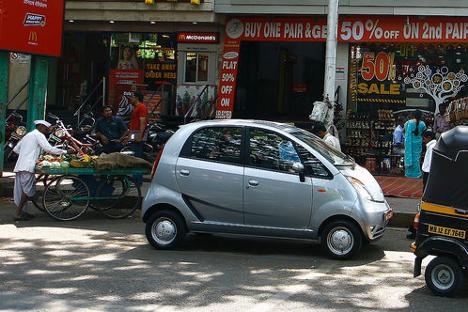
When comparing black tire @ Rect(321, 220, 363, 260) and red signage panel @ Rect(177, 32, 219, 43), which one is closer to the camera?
black tire @ Rect(321, 220, 363, 260)

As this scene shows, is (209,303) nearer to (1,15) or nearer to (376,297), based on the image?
(376,297)

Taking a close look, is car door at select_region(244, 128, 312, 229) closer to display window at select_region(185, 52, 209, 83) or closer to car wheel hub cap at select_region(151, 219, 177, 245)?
car wheel hub cap at select_region(151, 219, 177, 245)

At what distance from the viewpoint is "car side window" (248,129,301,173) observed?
8547 millimetres

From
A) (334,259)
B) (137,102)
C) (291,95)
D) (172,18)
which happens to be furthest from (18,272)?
(291,95)

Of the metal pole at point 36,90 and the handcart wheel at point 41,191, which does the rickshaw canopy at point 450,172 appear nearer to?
the handcart wheel at point 41,191

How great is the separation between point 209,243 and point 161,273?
2.01 metres

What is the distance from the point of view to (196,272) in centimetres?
769

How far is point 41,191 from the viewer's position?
11.6 metres

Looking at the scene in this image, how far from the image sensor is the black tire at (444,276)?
6.68m

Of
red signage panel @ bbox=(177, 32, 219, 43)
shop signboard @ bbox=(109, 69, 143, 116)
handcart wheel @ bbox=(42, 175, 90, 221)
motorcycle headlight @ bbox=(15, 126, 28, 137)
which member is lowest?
handcart wheel @ bbox=(42, 175, 90, 221)

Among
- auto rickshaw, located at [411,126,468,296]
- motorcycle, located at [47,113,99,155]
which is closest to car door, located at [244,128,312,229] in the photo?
auto rickshaw, located at [411,126,468,296]

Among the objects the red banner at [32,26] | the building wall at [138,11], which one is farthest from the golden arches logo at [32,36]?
the building wall at [138,11]

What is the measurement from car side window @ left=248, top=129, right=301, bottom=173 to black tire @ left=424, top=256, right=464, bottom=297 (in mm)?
2377

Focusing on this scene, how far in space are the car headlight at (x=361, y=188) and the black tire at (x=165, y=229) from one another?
2381mm
